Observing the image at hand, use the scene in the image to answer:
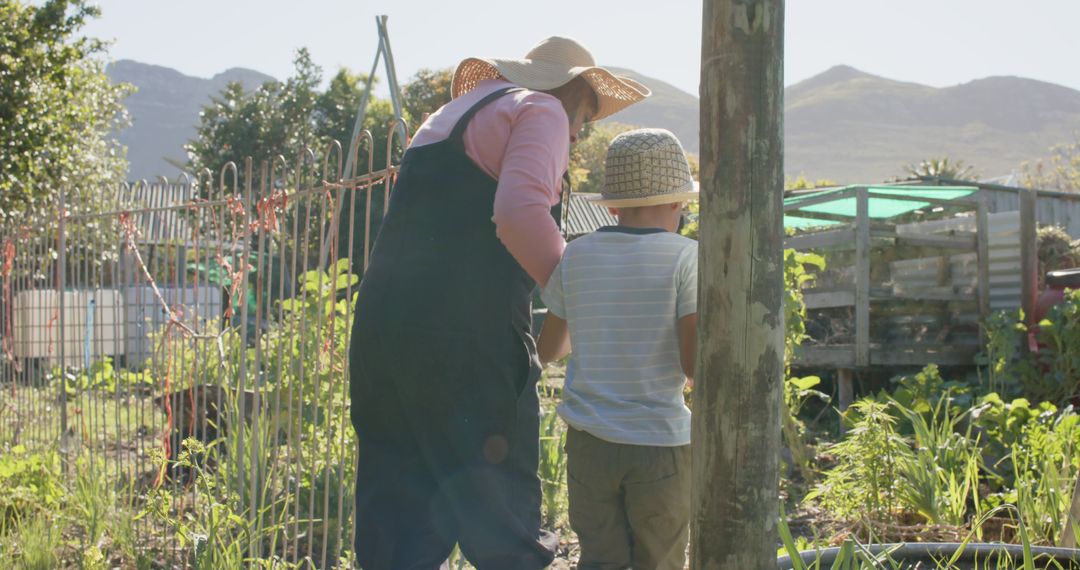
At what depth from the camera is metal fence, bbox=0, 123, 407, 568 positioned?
326 centimetres

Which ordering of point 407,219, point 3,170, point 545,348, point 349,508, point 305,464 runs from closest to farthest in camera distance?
point 407,219 → point 545,348 → point 349,508 → point 305,464 → point 3,170

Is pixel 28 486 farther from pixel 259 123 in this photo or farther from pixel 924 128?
pixel 924 128

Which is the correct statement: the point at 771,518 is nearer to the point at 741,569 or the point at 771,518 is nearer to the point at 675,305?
the point at 741,569

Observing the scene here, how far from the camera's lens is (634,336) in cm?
241

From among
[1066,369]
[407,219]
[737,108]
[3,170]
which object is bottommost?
[1066,369]

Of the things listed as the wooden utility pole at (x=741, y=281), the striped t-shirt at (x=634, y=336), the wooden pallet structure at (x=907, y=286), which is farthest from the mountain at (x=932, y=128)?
the wooden utility pole at (x=741, y=281)

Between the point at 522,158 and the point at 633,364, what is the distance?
61 centimetres

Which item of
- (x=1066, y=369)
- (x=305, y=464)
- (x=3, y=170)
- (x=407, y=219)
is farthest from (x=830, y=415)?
(x=3, y=170)

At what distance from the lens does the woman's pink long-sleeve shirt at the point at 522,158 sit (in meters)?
2.03

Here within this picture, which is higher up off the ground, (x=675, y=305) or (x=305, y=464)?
(x=675, y=305)

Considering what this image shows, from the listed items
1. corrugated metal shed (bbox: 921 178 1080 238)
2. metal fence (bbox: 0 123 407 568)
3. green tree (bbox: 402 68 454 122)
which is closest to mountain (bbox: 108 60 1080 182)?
green tree (bbox: 402 68 454 122)

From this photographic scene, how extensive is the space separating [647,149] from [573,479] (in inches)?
32.6

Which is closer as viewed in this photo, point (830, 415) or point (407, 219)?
point (407, 219)

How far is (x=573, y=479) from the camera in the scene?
251cm
